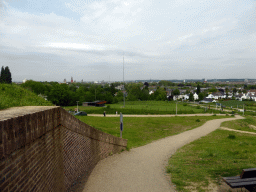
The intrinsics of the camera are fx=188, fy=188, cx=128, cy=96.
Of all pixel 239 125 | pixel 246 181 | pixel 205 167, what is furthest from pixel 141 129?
pixel 239 125

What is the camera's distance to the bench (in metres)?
4.73

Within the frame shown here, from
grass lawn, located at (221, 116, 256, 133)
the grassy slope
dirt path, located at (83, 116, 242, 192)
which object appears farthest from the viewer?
grass lawn, located at (221, 116, 256, 133)

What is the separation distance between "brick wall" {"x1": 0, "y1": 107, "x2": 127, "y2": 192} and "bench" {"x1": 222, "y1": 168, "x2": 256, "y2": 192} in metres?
4.54

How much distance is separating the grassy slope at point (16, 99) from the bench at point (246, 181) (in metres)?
6.86

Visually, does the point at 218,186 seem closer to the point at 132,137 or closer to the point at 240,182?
the point at 240,182

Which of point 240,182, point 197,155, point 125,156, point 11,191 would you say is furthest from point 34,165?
point 197,155

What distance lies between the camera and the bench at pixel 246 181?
15.5 ft

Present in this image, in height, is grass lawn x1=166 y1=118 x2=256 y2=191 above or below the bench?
below

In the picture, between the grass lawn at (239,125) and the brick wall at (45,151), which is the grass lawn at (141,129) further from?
the brick wall at (45,151)

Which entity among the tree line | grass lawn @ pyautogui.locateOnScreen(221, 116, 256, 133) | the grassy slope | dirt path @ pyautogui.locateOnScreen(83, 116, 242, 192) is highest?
the tree line

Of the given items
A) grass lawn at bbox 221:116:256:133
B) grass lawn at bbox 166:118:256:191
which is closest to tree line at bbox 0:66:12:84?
grass lawn at bbox 166:118:256:191

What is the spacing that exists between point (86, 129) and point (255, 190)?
18.2ft

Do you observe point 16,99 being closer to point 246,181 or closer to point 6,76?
point 246,181

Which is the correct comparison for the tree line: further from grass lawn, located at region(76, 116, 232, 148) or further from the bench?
the bench
